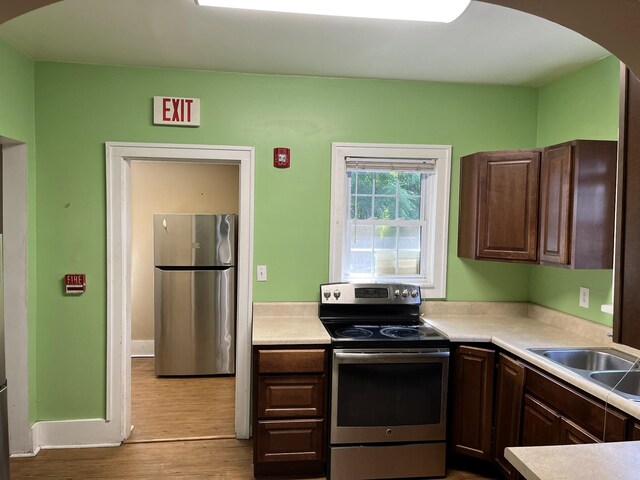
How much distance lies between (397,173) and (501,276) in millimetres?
1053

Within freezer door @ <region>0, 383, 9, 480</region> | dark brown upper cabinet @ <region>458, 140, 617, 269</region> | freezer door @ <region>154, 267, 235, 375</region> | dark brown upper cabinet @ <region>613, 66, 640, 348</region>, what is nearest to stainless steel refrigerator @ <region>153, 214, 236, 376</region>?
freezer door @ <region>154, 267, 235, 375</region>

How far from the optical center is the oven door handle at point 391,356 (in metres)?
2.47

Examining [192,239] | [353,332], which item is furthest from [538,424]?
[192,239]

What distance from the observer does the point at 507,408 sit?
2432mm

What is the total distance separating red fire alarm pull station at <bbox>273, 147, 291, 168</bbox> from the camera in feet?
9.71

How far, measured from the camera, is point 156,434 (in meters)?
3.08

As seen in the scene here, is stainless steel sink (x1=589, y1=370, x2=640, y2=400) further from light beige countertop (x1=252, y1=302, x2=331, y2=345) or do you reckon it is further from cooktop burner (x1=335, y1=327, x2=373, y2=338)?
light beige countertop (x1=252, y1=302, x2=331, y2=345)

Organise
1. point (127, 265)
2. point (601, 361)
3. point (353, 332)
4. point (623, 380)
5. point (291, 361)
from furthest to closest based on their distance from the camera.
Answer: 1. point (127, 265)
2. point (353, 332)
3. point (291, 361)
4. point (601, 361)
5. point (623, 380)

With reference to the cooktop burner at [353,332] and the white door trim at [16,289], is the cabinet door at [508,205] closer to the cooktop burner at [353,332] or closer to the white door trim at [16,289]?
the cooktop burner at [353,332]

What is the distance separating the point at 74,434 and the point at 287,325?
1.58 metres

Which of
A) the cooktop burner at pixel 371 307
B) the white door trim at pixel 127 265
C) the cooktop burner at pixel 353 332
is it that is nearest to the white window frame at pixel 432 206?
the cooktop burner at pixel 371 307

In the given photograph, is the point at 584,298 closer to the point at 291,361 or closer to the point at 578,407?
the point at 578,407

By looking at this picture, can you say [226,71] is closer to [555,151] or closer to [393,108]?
[393,108]

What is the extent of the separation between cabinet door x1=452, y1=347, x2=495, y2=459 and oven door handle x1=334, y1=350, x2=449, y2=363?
16 centimetres
